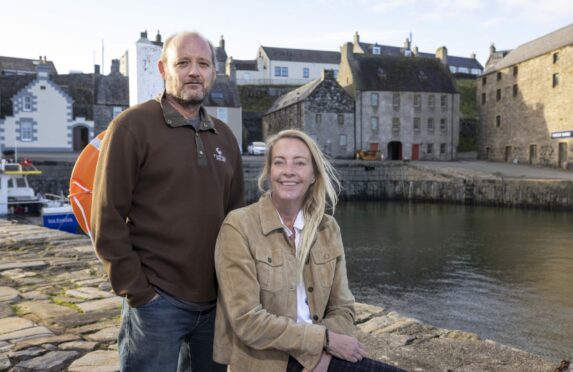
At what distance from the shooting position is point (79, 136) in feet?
139

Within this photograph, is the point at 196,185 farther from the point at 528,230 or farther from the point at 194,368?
the point at 528,230

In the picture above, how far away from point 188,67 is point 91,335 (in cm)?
269

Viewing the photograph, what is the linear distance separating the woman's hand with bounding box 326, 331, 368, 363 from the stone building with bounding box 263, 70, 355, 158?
136 ft

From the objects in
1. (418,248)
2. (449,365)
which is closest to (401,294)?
(418,248)

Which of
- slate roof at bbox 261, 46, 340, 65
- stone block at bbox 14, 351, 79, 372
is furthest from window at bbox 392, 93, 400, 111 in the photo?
stone block at bbox 14, 351, 79, 372

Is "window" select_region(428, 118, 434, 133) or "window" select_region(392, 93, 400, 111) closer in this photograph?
"window" select_region(392, 93, 400, 111)

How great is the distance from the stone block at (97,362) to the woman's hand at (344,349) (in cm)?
182

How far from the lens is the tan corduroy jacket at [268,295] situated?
2430mm

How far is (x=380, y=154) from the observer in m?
44.3

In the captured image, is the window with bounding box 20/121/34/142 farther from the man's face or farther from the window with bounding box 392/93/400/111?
the man's face

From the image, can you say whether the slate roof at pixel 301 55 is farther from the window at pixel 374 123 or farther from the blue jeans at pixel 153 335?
the blue jeans at pixel 153 335

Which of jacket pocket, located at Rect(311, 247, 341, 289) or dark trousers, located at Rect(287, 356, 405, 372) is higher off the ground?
jacket pocket, located at Rect(311, 247, 341, 289)

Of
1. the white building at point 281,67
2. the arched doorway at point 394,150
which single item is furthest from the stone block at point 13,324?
the white building at point 281,67

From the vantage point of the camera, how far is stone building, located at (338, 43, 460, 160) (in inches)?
1823
